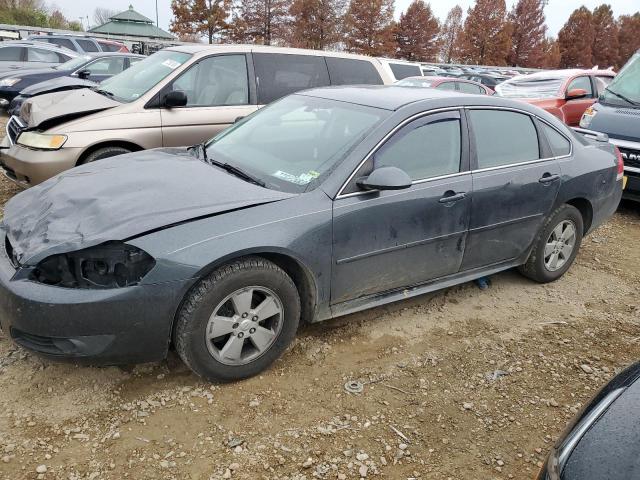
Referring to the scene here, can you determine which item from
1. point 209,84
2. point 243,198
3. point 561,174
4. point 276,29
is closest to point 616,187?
point 561,174

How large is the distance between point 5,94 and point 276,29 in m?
32.4

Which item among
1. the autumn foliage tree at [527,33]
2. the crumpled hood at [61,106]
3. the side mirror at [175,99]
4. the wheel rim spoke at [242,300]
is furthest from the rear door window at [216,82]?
the autumn foliage tree at [527,33]

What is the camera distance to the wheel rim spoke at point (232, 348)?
2834 mm

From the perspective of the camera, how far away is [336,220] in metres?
3.03

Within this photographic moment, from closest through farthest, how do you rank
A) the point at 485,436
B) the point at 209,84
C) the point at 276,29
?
the point at 485,436, the point at 209,84, the point at 276,29

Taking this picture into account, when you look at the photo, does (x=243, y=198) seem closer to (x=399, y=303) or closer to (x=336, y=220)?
(x=336, y=220)

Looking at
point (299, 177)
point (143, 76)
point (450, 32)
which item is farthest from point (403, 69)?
point (450, 32)

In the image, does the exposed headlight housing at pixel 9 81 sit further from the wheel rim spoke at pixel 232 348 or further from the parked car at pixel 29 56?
the wheel rim spoke at pixel 232 348

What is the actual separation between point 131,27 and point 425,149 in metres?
47.7

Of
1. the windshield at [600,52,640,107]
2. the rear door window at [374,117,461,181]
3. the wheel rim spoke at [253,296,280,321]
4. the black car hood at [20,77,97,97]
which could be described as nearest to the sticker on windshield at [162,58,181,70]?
the black car hood at [20,77,97,97]

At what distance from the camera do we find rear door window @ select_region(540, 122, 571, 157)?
13.8ft

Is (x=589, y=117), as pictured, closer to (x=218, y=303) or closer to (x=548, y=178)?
(x=548, y=178)

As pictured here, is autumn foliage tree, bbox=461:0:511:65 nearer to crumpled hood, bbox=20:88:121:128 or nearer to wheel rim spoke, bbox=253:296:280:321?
crumpled hood, bbox=20:88:121:128

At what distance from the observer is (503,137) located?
3.89 meters
